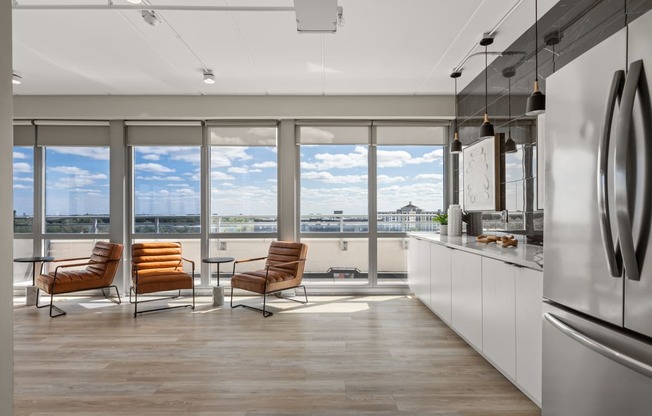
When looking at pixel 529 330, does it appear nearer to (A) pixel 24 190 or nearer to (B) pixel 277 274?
(B) pixel 277 274

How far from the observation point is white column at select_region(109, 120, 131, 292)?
5.33m

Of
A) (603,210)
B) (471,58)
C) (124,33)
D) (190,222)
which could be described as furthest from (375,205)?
(603,210)

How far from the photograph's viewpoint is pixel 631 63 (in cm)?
106

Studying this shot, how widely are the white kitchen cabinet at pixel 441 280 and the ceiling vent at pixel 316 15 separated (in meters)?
2.30

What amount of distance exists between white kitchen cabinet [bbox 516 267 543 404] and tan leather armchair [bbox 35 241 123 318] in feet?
15.3

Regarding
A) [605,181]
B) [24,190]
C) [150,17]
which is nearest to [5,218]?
[605,181]

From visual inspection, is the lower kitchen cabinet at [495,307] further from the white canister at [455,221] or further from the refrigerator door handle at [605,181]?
the refrigerator door handle at [605,181]

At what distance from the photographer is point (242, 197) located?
550cm

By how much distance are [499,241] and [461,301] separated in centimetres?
63

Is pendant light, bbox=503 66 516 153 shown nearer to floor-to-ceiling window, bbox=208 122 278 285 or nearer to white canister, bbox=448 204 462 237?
white canister, bbox=448 204 462 237

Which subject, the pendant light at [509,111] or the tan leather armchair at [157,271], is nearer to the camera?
the pendant light at [509,111]

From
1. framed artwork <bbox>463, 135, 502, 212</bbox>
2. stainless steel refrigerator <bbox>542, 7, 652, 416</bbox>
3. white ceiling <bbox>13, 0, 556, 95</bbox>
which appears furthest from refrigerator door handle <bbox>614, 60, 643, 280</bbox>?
framed artwork <bbox>463, 135, 502, 212</bbox>

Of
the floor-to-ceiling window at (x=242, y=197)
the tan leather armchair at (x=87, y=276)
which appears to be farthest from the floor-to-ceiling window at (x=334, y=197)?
the tan leather armchair at (x=87, y=276)

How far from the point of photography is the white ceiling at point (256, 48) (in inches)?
119
